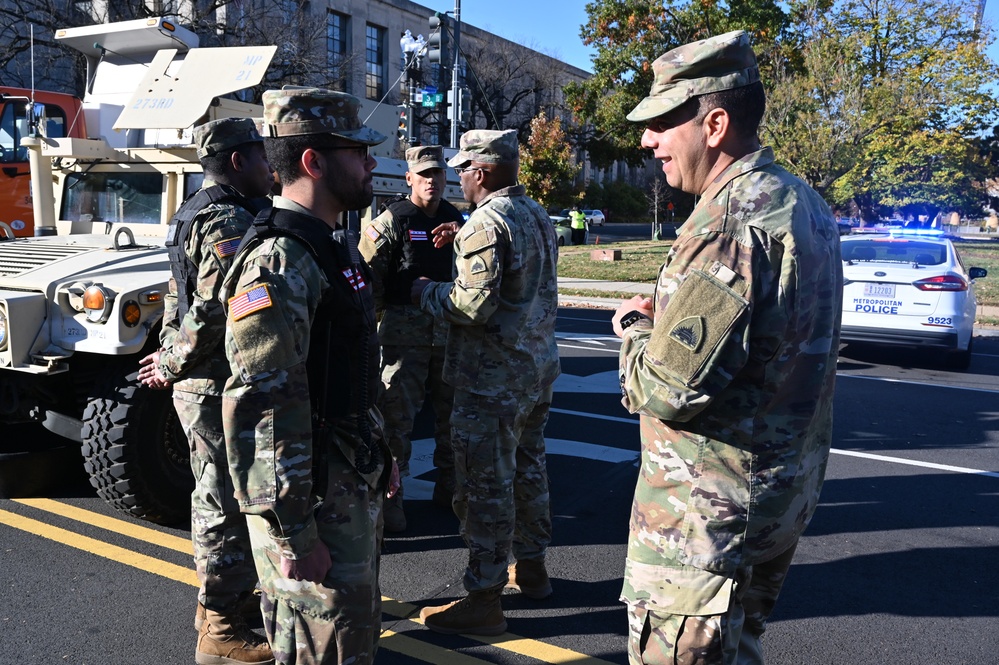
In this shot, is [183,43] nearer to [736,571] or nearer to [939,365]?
[736,571]

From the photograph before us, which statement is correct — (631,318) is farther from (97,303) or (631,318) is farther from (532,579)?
(97,303)

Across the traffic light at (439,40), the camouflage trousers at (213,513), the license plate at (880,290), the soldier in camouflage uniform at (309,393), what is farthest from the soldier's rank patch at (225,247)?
the traffic light at (439,40)

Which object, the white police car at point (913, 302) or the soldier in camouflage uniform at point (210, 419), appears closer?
the soldier in camouflage uniform at point (210, 419)

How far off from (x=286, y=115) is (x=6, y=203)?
9025mm

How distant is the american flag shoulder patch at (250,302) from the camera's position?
2010 millimetres

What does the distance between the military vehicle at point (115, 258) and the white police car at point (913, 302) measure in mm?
5596

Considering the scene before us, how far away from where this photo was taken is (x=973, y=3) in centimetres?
2286

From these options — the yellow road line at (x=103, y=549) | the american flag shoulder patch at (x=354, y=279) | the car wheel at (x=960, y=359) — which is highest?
the american flag shoulder patch at (x=354, y=279)

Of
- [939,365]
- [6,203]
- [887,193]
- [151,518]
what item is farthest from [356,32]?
[151,518]

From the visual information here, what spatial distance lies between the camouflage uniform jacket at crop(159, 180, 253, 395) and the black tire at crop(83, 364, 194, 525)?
4.04ft

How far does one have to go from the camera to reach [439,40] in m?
13.9

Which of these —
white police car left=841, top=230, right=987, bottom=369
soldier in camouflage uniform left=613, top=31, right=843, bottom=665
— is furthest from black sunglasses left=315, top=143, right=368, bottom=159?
white police car left=841, top=230, right=987, bottom=369

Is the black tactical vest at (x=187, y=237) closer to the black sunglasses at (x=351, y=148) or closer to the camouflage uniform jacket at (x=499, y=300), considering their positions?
the camouflage uniform jacket at (x=499, y=300)

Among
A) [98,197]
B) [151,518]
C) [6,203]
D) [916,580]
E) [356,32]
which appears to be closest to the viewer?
[916,580]
